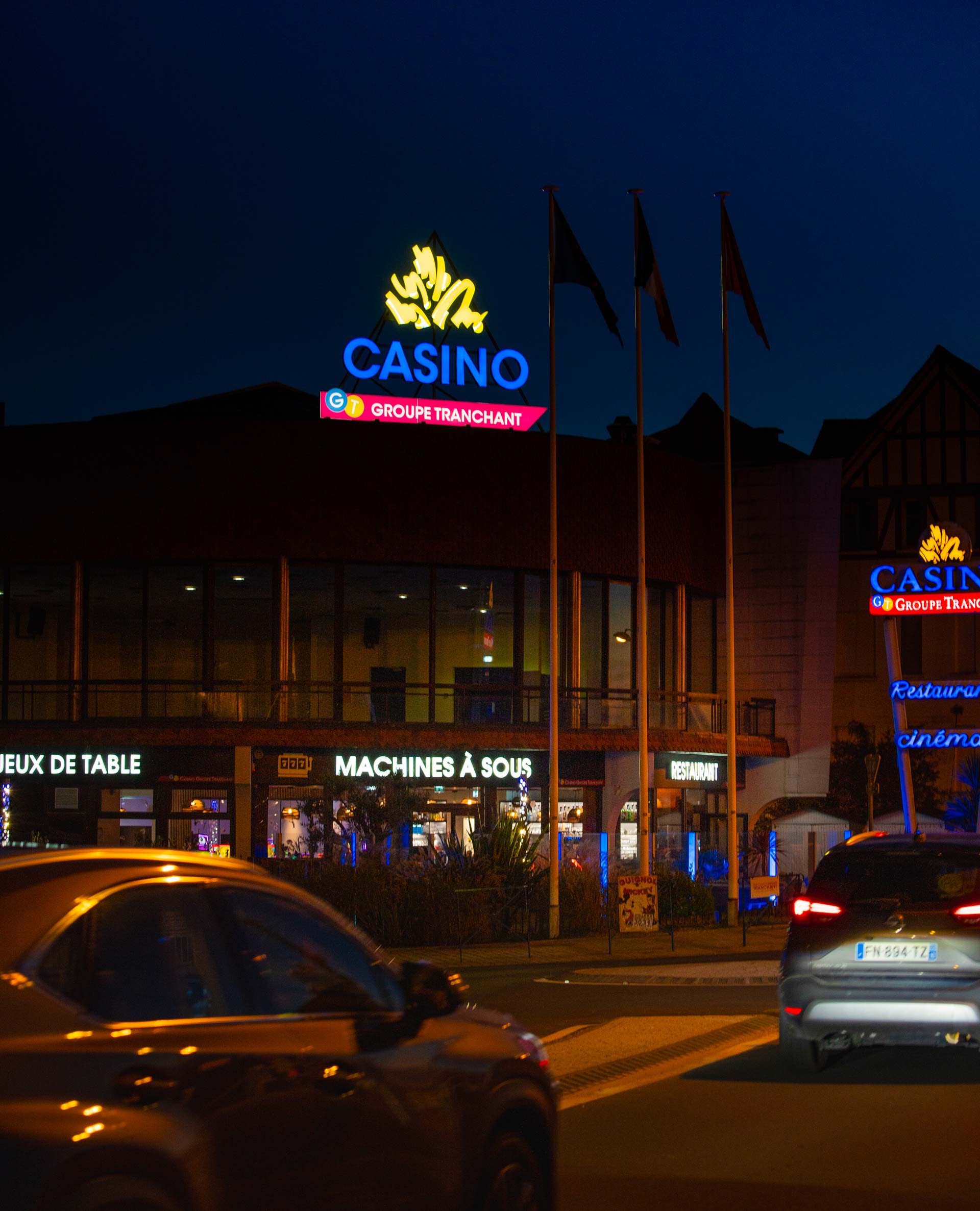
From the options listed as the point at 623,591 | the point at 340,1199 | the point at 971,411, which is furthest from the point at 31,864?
the point at 971,411

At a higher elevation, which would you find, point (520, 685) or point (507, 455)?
point (507, 455)

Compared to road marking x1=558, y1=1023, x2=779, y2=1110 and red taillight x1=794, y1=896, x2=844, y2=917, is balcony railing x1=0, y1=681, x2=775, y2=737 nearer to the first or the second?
road marking x1=558, y1=1023, x2=779, y2=1110

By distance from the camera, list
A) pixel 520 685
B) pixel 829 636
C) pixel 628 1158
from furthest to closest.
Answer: pixel 829 636 < pixel 520 685 < pixel 628 1158

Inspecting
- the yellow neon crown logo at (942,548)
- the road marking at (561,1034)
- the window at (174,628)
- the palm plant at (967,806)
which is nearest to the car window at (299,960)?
the road marking at (561,1034)

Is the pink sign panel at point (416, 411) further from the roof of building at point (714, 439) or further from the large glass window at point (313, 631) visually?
the roof of building at point (714, 439)

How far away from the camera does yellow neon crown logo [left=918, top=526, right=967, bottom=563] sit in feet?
119

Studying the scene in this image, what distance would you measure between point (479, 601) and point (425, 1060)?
106 ft

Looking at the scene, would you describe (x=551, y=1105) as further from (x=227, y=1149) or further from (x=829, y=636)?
A: (x=829, y=636)

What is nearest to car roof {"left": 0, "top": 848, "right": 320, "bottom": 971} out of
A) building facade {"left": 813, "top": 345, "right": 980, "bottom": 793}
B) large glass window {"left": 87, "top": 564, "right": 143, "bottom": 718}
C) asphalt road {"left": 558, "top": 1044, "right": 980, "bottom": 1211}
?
asphalt road {"left": 558, "top": 1044, "right": 980, "bottom": 1211}

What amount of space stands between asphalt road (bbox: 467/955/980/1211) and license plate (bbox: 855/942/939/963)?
0.86 meters

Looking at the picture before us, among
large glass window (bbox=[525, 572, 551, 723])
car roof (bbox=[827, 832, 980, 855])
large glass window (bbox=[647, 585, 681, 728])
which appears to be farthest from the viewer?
large glass window (bbox=[647, 585, 681, 728])

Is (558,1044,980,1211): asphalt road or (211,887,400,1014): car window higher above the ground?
(211,887,400,1014): car window

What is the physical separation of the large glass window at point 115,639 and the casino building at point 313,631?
0.19 feet

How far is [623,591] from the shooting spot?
38688mm
